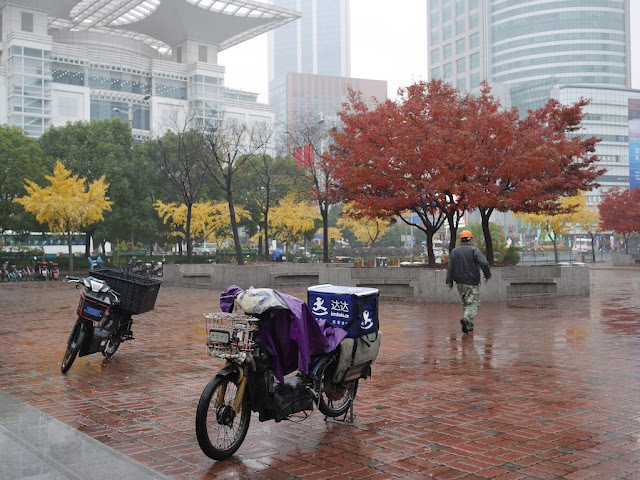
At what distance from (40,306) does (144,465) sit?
611 inches

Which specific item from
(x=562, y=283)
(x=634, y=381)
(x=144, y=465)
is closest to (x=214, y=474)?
(x=144, y=465)

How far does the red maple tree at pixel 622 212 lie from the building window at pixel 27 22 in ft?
250

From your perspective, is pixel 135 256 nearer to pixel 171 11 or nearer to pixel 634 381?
pixel 634 381

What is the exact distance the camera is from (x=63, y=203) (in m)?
34.7

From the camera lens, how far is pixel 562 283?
63.4ft

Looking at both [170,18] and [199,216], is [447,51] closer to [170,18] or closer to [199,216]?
[170,18]

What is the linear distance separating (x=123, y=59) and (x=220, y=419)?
100088mm

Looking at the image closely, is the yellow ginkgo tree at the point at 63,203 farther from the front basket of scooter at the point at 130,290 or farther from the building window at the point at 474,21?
the building window at the point at 474,21

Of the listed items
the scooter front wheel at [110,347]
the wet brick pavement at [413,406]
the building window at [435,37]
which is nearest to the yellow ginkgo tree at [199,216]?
the wet brick pavement at [413,406]

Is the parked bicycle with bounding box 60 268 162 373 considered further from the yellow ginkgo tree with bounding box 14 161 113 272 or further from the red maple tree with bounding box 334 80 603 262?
the yellow ginkgo tree with bounding box 14 161 113 272

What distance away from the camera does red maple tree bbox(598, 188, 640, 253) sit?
46.0 meters

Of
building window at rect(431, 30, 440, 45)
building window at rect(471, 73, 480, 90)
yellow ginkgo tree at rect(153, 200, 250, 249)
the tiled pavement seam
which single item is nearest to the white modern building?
yellow ginkgo tree at rect(153, 200, 250, 249)

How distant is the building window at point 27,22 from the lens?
87.8 m

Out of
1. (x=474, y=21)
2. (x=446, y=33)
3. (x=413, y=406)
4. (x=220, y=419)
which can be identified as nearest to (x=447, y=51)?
(x=446, y=33)
